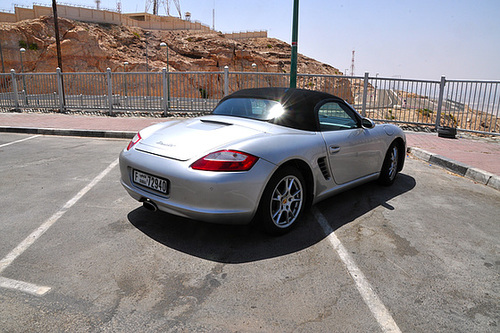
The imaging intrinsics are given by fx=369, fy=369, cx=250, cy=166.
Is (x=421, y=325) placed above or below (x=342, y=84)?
below

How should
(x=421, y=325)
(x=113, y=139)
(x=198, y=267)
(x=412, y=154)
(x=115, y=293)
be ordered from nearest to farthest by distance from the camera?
(x=421, y=325), (x=115, y=293), (x=198, y=267), (x=412, y=154), (x=113, y=139)

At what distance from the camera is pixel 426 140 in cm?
977

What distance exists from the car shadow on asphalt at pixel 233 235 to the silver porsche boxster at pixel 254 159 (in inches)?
7.5

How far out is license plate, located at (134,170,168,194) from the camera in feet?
10.7

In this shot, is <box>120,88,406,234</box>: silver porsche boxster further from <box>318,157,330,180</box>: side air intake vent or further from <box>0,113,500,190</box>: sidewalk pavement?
<box>0,113,500,190</box>: sidewalk pavement

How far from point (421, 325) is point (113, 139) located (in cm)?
866

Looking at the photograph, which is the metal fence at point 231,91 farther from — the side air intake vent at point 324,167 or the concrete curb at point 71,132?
the side air intake vent at point 324,167

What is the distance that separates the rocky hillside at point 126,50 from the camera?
57.2 m

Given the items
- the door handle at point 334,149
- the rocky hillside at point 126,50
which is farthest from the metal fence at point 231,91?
the rocky hillside at point 126,50

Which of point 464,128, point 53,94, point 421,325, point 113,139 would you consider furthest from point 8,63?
point 421,325

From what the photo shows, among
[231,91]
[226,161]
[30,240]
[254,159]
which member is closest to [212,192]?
[226,161]

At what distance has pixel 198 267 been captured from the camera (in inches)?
117

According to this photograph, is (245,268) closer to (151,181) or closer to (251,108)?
(151,181)

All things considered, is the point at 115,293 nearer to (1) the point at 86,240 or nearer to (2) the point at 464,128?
(1) the point at 86,240
